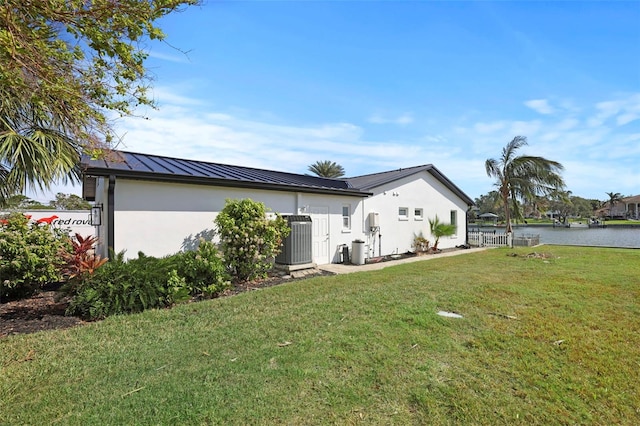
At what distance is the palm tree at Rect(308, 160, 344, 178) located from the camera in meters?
30.2

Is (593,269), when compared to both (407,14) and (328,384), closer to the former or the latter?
(407,14)

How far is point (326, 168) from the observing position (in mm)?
30219

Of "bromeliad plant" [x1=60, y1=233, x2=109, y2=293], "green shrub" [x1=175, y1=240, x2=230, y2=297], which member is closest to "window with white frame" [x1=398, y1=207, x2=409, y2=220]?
"green shrub" [x1=175, y1=240, x2=230, y2=297]

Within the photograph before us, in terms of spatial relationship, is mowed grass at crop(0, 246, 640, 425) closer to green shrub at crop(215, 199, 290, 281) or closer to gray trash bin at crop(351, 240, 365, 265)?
green shrub at crop(215, 199, 290, 281)

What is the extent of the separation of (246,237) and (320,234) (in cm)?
397

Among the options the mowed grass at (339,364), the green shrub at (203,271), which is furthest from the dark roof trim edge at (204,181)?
the mowed grass at (339,364)

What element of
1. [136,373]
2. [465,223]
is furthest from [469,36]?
[465,223]

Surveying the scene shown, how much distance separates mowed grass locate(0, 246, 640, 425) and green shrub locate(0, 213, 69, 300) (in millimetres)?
2506

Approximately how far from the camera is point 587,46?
8.29m

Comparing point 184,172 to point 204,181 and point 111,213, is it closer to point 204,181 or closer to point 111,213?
point 204,181

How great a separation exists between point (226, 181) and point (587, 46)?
34.9 ft

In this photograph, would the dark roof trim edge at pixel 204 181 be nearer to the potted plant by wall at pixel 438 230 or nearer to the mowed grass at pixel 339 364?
the mowed grass at pixel 339 364

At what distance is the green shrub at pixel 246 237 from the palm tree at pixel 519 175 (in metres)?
17.2

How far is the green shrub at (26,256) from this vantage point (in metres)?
5.80
